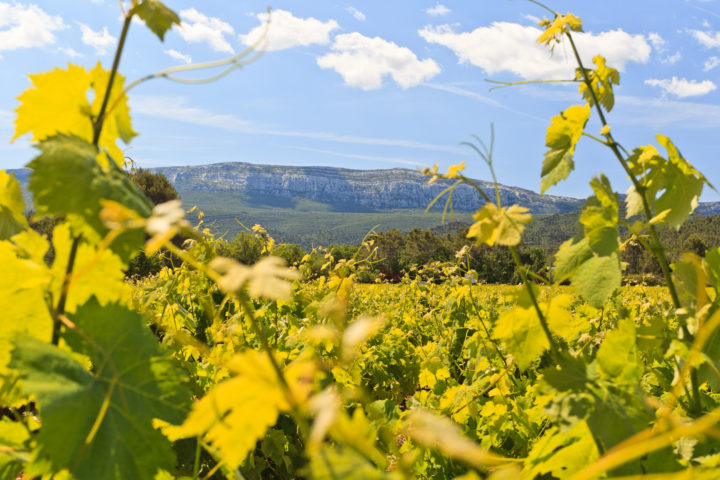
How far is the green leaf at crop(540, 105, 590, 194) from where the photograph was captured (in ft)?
4.49

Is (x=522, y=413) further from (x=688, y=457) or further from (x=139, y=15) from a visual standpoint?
(x=139, y=15)

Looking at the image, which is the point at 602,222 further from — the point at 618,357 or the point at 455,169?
the point at 455,169

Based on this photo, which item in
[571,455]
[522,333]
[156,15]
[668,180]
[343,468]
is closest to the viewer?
[343,468]

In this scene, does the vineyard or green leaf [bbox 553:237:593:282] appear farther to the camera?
green leaf [bbox 553:237:593:282]

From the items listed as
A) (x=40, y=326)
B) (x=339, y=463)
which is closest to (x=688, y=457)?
(x=339, y=463)

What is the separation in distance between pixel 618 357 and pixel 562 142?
66cm

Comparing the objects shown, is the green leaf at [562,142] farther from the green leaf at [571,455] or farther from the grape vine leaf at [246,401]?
the grape vine leaf at [246,401]

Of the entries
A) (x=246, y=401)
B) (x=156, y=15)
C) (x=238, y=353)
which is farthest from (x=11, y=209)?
(x=246, y=401)

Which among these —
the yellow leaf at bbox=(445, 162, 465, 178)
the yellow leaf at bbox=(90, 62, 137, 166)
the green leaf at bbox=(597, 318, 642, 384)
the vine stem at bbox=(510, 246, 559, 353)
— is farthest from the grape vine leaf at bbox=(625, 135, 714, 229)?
the yellow leaf at bbox=(90, 62, 137, 166)

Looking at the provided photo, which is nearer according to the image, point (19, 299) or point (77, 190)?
point (77, 190)

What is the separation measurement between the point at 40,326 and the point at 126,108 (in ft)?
1.57

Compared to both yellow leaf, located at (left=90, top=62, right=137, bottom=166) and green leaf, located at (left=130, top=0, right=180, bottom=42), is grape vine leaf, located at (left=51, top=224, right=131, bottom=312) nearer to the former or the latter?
yellow leaf, located at (left=90, top=62, right=137, bottom=166)

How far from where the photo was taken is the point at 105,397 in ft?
2.65

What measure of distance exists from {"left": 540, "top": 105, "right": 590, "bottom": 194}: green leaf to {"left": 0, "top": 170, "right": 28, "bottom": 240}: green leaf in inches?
54.0
